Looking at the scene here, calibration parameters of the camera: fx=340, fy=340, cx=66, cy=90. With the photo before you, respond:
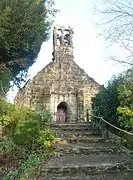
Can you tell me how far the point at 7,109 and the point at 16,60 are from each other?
3.52 m

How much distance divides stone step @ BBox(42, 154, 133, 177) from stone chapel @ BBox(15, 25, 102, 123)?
48.9ft

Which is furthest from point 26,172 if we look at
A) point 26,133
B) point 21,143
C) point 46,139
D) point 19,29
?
point 19,29

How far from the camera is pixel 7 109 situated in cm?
1373

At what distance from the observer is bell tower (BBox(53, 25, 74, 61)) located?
2902 cm

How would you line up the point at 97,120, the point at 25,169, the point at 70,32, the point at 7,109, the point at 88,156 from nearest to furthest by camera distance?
the point at 25,169 → the point at 88,156 → the point at 7,109 → the point at 97,120 → the point at 70,32

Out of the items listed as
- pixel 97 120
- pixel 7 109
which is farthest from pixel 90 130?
pixel 7 109

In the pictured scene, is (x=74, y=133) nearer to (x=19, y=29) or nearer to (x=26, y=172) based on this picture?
(x=19, y=29)

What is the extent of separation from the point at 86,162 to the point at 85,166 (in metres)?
0.68

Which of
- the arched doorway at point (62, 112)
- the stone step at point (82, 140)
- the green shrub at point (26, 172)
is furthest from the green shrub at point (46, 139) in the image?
the arched doorway at point (62, 112)

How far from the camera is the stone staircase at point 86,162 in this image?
8.63m

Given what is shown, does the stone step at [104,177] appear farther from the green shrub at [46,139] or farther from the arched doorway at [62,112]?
the arched doorway at [62,112]

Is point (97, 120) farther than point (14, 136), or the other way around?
point (97, 120)

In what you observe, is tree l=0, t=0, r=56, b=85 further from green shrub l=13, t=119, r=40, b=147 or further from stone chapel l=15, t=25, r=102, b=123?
stone chapel l=15, t=25, r=102, b=123

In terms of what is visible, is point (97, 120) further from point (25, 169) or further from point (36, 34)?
point (25, 169)
